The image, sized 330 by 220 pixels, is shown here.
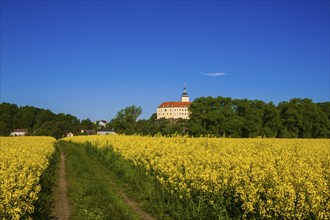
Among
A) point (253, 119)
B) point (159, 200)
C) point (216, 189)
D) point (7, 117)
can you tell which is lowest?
point (159, 200)

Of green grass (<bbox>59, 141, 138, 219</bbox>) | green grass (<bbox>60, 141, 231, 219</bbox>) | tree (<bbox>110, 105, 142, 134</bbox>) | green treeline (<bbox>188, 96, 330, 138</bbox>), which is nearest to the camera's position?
green grass (<bbox>60, 141, 231, 219</bbox>)

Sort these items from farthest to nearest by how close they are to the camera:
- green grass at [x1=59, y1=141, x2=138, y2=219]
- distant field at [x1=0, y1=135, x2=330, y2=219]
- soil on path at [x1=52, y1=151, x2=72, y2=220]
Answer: soil on path at [x1=52, y1=151, x2=72, y2=220] → green grass at [x1=59, y1=141, x2=138, y2=219] → distant field at [x1=0, y1=135, x2=330, y2=219]

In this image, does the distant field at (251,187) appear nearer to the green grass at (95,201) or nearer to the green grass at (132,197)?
the green grass at (132,197)

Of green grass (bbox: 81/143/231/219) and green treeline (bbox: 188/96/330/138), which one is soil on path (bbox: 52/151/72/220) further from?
green treeline (bbox: 188/96/330/138)

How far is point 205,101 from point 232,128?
8578mm

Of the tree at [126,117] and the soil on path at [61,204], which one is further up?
the tree at [126,117]

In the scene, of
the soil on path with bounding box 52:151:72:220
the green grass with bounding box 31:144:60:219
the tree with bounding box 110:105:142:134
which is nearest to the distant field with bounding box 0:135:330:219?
the green grass with bounding box 31:144:60:219

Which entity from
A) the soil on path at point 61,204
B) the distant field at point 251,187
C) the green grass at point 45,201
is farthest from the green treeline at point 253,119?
the distant field at point 251,187

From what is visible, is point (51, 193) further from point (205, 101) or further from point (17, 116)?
point (17, 116)

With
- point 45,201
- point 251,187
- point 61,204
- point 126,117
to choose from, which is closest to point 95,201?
point 61,204

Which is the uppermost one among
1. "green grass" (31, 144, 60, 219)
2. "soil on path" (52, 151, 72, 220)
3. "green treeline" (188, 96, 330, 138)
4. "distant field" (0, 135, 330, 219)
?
"green treeline" (188, 96, 330, 138)

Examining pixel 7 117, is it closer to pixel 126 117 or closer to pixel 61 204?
pixel 126 117

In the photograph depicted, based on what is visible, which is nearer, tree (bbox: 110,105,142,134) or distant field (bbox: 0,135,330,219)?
distant field (bbox: 0,135,330,219)

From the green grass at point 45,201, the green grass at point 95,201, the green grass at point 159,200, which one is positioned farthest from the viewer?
the green grass at point 95,201
